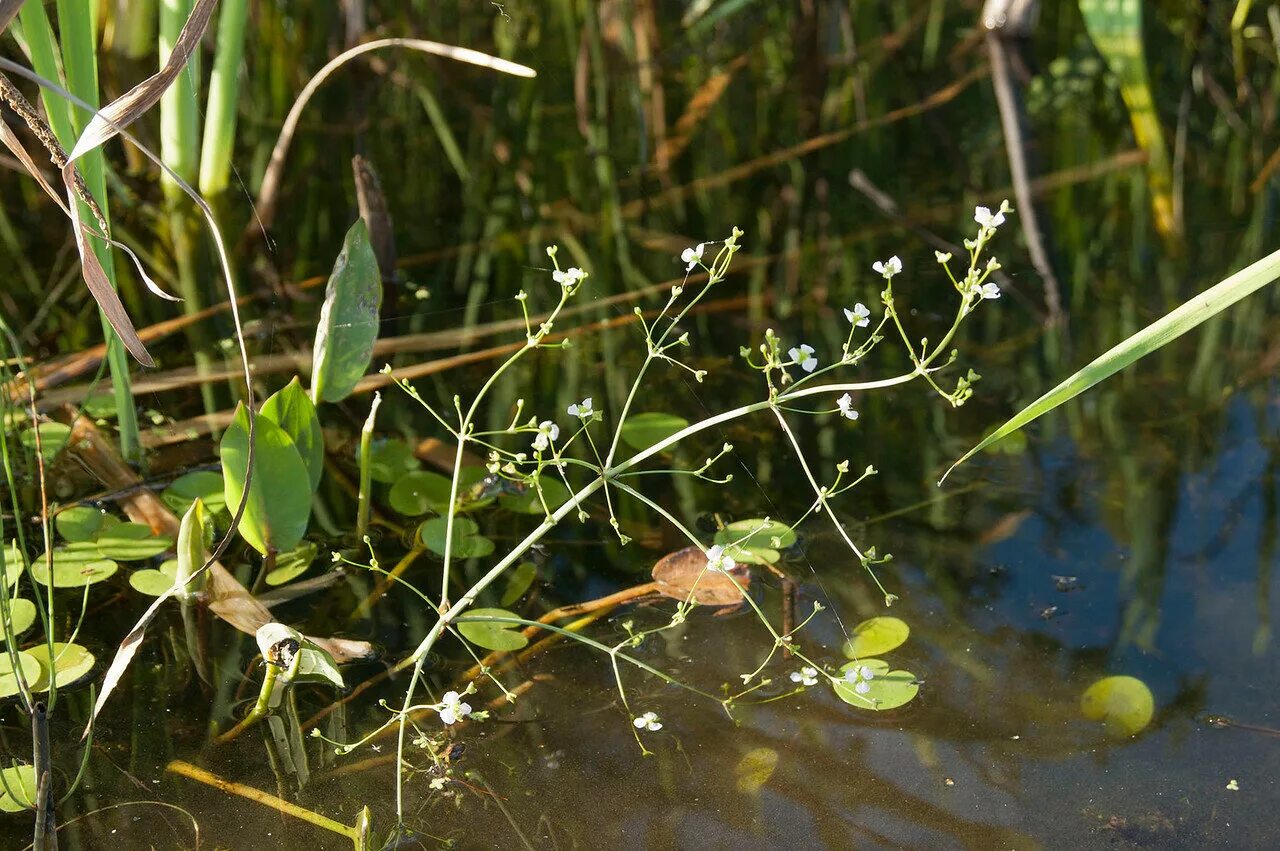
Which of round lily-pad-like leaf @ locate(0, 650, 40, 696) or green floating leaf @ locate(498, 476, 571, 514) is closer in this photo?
round lily-pad-like leaf @ locate(0, 650, 40, 696)

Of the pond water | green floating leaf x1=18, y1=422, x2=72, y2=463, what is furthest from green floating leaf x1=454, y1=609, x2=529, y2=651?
green floating leaf x1=18, y1=422, x2=72, y2=463

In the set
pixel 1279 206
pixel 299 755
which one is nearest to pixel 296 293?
pixel 299 755

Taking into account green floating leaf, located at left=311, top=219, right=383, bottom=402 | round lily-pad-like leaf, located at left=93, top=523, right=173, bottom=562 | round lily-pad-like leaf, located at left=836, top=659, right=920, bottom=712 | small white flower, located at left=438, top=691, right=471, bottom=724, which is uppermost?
green floating leaf, located at left=311, top=219, right=383, bottom=402

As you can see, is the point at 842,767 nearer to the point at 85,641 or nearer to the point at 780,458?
the point at 780,458

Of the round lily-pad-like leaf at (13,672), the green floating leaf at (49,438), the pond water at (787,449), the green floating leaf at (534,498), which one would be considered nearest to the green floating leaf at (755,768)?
the pond water at (787,449)

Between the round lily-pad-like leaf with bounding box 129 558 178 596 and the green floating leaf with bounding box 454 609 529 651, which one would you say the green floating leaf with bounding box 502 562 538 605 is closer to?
the green floating leaf with bounding box 454 609 529 651

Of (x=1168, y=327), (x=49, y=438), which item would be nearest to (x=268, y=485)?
(x=49, y=438)
